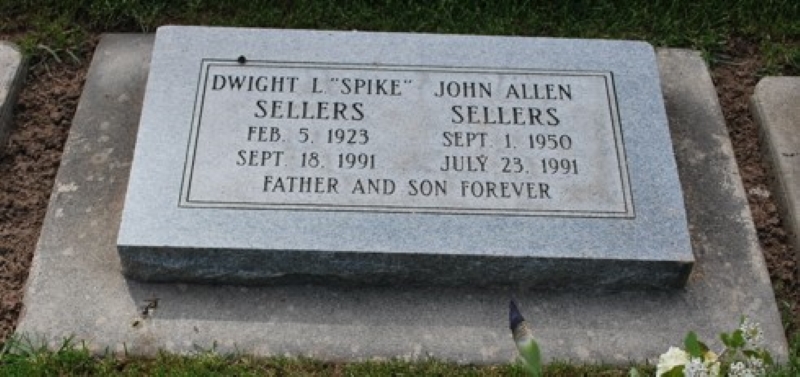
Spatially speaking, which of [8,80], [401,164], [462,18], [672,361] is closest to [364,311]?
[401,164]

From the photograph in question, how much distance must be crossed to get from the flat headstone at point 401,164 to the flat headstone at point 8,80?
602 mm

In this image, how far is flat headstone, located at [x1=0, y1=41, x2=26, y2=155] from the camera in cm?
394

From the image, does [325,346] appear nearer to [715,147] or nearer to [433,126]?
[433,126]

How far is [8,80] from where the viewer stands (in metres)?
4.05

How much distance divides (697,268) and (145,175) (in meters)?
1.84

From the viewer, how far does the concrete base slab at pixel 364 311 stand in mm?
3367

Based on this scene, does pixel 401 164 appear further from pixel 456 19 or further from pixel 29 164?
pixel 29 164

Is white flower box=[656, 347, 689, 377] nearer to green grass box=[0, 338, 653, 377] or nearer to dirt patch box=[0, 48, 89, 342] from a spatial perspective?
green grass box=[0, 338, 653, 377]

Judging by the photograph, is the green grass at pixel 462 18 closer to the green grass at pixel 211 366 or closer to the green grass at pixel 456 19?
the green grass at pixel 456 19

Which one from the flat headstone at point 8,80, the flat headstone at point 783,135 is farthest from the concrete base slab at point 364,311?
the flat headstone at point 8,80

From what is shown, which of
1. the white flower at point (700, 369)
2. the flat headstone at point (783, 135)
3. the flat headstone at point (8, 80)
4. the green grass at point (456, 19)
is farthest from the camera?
the green grass at point (456, 19)

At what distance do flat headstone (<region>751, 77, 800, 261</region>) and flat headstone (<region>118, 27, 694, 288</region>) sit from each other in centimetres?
49

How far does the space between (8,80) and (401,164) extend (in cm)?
159

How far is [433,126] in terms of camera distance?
12.0ft
